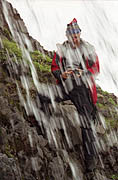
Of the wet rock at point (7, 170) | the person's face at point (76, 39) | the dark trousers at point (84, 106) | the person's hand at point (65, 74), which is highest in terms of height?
the person's face at point (76, 39)

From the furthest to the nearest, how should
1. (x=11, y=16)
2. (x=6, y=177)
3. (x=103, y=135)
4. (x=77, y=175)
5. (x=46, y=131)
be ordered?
1. (x=11, y=16)
2. (x=103, y=135)
3. (x=46, y=131)
4. (x=77, y=175)
5. (x=6, y=177)

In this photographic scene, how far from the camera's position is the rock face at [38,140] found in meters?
3.78

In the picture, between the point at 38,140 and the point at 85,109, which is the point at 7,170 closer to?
the point at 38,140

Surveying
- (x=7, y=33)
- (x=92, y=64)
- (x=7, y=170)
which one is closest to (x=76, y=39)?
(x=92, y=64)

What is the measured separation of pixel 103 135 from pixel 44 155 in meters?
3.21

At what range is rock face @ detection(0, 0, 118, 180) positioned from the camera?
3.78m

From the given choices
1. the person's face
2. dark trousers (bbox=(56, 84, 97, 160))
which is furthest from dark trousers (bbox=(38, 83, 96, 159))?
the person's face

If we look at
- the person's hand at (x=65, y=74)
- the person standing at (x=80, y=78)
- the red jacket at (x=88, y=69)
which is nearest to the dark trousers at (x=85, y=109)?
the person standing at (x=80, y=78)

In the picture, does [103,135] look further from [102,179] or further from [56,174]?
[56,174]

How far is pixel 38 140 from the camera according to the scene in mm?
4512

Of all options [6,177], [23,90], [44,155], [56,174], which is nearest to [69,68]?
[23,90]

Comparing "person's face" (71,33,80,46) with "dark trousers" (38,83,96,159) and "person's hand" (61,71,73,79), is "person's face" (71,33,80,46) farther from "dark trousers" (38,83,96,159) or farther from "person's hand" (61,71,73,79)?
"dark trousers" (38,83,96,159)

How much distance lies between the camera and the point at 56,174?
4129 mm

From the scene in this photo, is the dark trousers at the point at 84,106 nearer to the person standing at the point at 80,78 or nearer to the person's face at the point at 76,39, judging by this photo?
the person standing at the point at 80,78
